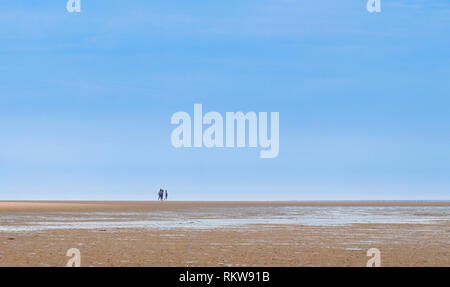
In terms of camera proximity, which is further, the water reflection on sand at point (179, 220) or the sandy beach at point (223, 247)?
the water reflection on sand at point (179, 220)

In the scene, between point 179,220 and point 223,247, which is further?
point 179,220

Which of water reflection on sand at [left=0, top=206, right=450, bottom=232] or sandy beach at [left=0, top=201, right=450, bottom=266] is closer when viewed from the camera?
sandy beach at [left=0, top=201, right=450, bottom=266]

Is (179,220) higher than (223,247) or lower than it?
lower

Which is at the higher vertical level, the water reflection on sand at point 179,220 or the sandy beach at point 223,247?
the sandy beach at point 223,247

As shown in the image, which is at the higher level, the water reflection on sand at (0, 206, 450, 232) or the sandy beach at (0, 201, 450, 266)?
the sandy beach at (0, 201, 450, 266)
